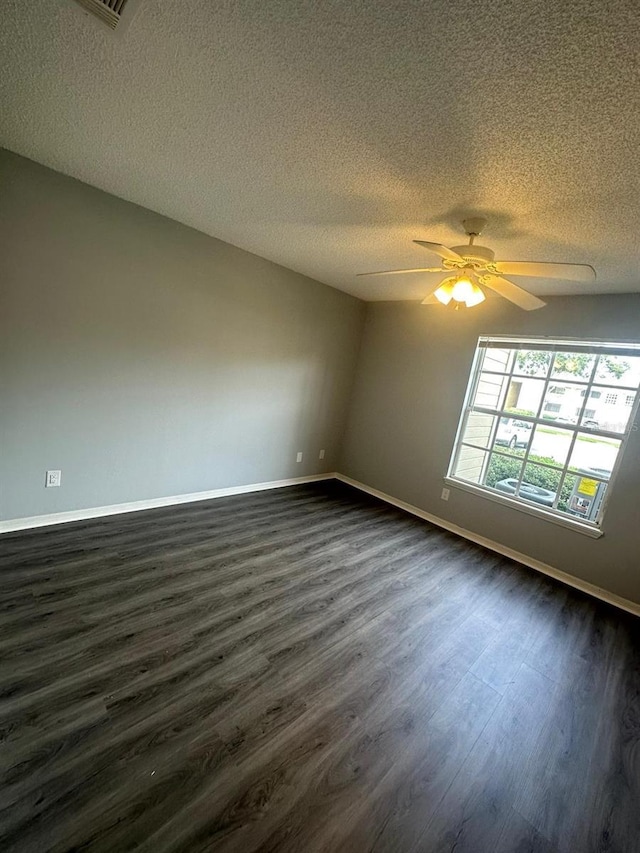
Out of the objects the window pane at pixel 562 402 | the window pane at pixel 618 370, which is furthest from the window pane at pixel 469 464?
the window pane at pixel 618 370

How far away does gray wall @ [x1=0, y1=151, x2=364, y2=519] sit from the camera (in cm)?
234

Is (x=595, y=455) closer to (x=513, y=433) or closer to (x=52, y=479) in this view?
(x=513, y=433)

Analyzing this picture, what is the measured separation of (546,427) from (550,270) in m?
1.96

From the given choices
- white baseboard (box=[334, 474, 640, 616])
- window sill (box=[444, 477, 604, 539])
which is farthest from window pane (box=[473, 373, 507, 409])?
white baseboard (box=[334, 474, 640, 616])

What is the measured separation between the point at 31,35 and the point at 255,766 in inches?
108

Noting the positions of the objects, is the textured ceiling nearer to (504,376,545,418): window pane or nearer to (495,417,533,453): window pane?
(504,376,545,418): window pane

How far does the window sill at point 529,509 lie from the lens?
295 cm

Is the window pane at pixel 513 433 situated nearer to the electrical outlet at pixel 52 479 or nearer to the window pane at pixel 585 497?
the window pane at pixel 585 497

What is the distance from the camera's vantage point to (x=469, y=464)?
3.83m

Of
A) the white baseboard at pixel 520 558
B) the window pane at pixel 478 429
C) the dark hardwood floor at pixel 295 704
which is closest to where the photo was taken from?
the dark hardwood floor at pixel 295 704

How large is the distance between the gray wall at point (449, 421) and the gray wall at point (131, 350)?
3.27ft

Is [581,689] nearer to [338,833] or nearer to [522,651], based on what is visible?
[522,651]

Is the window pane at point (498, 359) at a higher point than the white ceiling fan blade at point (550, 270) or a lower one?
lower

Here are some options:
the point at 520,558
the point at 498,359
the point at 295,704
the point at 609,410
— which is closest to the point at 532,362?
the point at 498,359
